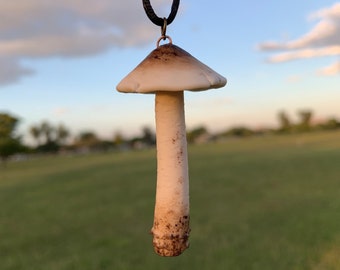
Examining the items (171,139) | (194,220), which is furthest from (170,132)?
A: (194,220)

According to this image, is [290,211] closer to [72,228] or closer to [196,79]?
[72,228]

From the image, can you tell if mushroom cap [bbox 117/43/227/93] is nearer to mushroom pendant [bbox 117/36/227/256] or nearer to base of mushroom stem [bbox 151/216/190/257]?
mushroom pendant [bbox 117/36/227/256]

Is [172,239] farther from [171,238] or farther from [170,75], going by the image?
[170,75]

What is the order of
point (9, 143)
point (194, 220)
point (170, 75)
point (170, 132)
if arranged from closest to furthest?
point (170, 75)
point (170, 132)
point (194, 220)
point (9, 143)

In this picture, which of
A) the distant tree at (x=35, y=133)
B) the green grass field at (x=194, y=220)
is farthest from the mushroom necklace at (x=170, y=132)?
the distant tree at (x=35, y=133)

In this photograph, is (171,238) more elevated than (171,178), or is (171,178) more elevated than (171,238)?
(171,178)

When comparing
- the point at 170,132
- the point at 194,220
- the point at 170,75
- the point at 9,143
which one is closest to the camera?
the point at 170,75

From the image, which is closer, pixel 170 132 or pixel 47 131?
pixel 170 132
